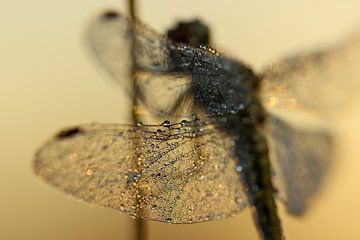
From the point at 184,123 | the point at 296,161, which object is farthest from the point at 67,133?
the point at 296,161

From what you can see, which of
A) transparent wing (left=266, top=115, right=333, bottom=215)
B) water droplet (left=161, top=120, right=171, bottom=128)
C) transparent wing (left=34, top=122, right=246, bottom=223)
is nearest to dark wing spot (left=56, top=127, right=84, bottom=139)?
transparent wing (left=34, top=122, right=246, bottom=223)

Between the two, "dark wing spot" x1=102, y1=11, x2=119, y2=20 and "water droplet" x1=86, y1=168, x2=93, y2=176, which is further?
"dark wing spot" x1=102, y1=11, x2=119, y2=20

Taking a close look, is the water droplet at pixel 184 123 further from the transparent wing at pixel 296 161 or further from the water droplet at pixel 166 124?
the transparent wing at pixel 296 161

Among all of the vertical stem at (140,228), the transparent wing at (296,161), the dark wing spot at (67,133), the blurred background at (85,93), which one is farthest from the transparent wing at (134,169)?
the blurred background at (85,93)

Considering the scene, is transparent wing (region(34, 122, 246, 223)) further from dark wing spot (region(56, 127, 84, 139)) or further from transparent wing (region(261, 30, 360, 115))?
transparent wing (region(261, 30, 360, 115))

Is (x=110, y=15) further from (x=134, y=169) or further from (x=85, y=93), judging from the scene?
(x=85, y=93)

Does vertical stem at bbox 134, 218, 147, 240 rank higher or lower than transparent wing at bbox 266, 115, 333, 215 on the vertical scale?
lower

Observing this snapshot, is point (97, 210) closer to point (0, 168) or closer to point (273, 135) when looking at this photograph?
point (0, 168)
